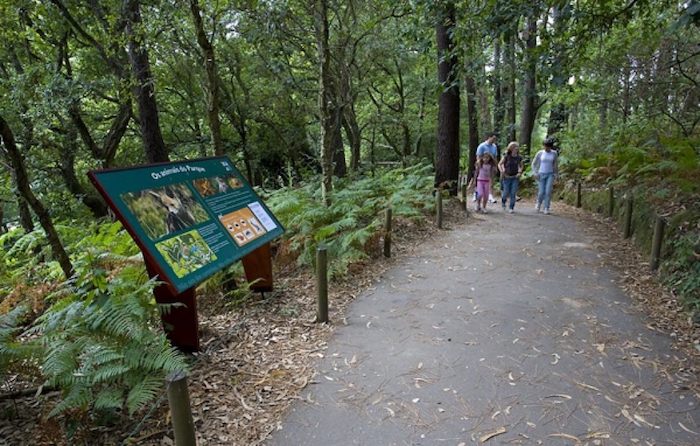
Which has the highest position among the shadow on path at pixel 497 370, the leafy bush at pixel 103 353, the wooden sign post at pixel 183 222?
the wooden sign post at pixel 183 222

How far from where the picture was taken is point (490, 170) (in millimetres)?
9953

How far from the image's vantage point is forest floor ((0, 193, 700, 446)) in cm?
285

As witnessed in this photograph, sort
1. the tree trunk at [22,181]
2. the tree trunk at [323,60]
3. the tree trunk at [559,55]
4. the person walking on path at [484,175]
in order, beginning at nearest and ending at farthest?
the tree trunk at [22,181], the tree trunk at [559,55], the tree trunk at [323,60], the person walking on path at [484,175]

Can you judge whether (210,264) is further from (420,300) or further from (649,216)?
(649,216)

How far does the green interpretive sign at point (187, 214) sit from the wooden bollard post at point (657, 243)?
16.5ft

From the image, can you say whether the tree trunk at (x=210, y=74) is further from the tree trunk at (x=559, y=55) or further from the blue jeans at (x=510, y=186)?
the blue jeans at (x=510, y=186)

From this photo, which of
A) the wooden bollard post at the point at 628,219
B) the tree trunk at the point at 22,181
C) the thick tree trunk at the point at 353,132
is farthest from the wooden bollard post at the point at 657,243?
the thick tree trunk at the point at 353,132

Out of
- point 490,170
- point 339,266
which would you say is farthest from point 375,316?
point 490,170

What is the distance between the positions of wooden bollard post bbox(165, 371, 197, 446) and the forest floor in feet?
1.10

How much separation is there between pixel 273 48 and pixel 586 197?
9.13 metres

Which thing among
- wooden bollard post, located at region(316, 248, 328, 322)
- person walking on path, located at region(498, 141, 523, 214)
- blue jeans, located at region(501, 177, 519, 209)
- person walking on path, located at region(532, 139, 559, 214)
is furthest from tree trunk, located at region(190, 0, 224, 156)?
person walking on path, located at region(532, 139, 559, 214)

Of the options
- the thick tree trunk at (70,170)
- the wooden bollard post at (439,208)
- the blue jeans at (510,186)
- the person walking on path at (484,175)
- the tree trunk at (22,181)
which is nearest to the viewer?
the tree trunk at (22,181)

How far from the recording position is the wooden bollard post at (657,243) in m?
5.47

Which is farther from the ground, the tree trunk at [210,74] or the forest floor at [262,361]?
the tree trunk at [210,74]
